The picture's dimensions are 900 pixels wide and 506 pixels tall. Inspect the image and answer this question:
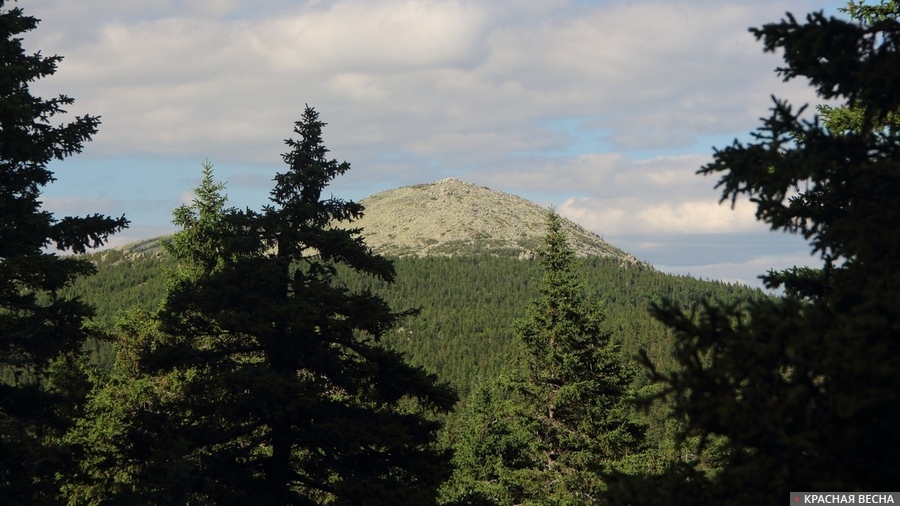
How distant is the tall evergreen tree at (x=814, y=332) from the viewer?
616cm

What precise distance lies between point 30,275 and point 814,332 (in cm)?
1251

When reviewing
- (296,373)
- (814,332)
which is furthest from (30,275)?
(814,332)

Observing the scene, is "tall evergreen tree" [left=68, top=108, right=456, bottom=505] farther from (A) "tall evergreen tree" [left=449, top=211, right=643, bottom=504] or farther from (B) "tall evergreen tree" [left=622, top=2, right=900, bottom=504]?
(A) "tall evergreen tree" [left=449, top=211, right=643, bottom=504]

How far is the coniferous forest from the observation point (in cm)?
643

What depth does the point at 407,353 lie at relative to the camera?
14.5m

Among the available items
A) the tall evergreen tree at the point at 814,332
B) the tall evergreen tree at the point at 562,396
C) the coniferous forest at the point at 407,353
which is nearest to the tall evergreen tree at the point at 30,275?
the coniferous forest at the point at 407,353

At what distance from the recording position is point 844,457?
20.9ft

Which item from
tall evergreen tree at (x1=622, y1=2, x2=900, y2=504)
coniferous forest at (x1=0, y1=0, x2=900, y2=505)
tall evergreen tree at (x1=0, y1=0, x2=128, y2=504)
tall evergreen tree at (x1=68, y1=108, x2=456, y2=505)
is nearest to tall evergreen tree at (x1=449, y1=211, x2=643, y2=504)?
coniferous forest at (x1=0, y1=0, x2=900, y2=505)

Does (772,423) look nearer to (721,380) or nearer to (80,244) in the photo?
(721,380)

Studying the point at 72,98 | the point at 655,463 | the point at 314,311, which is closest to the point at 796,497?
the point at 314,311

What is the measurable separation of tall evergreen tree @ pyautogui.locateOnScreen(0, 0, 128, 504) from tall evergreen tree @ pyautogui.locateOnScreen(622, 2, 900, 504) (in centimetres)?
1076

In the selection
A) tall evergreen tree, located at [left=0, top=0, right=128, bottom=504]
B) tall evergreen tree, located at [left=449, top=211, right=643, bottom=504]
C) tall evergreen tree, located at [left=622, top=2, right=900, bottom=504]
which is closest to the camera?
tall evergreen tree, located at [left=622, top=2, right=900, bottom=504]

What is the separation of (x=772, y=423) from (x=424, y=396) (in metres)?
10.2

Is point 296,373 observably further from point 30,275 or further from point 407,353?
point 30,275
